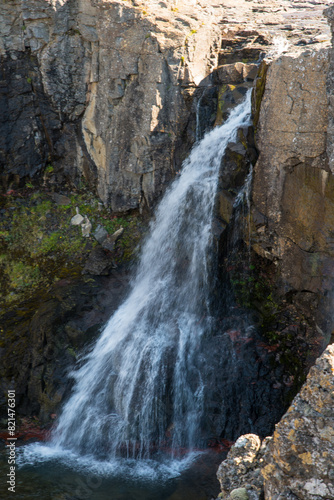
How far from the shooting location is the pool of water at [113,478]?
6.86m

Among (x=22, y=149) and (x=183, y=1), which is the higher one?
(x=183, y=1)

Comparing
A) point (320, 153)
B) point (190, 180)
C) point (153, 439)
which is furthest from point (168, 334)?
point (320, 153)

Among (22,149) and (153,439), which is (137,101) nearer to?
(22,149)

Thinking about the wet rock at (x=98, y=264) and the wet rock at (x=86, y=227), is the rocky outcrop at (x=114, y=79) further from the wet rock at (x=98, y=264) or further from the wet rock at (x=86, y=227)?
the wet rock at (x=98, y=264)

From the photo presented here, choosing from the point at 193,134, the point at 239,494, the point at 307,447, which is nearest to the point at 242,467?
Answer: the point at 239,494

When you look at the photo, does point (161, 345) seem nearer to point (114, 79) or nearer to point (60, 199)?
point (60, 199)

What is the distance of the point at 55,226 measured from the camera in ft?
41.6

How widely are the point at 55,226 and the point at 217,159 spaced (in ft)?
18.5

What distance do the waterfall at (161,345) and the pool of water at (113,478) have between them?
386 millimetres

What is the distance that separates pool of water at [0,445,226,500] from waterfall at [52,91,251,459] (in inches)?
15.2

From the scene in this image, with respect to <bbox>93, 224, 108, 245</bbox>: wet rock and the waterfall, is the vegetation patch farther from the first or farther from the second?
the waterfall

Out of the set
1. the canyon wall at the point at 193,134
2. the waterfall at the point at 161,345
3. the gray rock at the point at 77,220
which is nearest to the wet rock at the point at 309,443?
the canyon wall at the point at 193,134

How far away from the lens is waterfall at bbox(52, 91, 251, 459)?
8.20 metres

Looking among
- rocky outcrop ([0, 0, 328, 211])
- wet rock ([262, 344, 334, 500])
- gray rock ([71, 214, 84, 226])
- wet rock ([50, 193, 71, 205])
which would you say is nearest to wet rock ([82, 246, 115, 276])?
gray rock ([71, 214, 84, 226])
